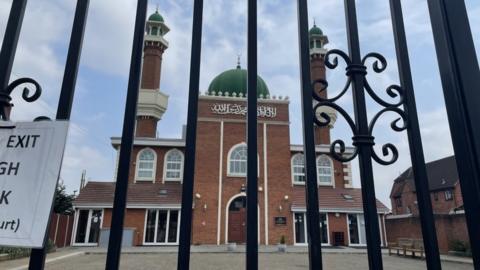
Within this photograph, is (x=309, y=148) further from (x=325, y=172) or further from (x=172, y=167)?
(x=325, y=172)

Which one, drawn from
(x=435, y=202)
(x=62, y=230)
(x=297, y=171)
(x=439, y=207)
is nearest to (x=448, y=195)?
(x=439, y=207)

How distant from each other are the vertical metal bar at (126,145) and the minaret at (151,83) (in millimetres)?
23260

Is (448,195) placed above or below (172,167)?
below

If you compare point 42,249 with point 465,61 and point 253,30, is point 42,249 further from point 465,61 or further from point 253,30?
point 465,61

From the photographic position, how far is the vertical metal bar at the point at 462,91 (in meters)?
1.19

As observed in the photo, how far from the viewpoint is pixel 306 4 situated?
1.44m

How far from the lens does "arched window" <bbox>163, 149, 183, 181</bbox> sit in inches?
826

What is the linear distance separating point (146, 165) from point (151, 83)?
677cm

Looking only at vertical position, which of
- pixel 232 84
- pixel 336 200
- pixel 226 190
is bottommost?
pixel 336 200

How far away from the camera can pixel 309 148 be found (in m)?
1.27

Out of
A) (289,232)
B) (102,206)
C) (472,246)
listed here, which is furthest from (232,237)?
(472,246)

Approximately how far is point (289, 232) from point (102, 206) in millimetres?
10913

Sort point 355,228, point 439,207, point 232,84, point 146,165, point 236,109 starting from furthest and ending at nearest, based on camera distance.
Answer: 1. point 439,207
2. point 232,84
3. point 146,165
4. point 236,109
5. point 355,228

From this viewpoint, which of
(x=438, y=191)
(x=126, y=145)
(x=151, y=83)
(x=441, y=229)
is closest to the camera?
(x=126, y=145)
